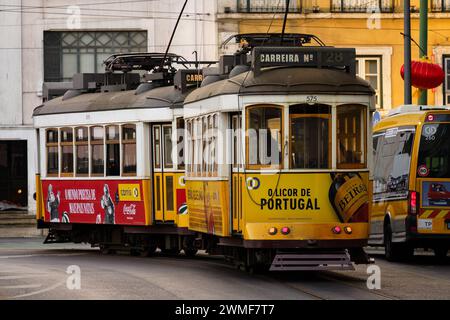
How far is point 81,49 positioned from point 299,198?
88.3 feet

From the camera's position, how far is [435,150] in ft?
84.2

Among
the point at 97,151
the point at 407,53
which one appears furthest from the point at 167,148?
the point at 407,53

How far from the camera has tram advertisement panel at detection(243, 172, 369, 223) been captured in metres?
20.4

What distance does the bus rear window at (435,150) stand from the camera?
25547 millimetres

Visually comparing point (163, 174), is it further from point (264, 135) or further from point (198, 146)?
point (264, 135)

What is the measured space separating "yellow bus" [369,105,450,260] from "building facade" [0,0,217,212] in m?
19.8

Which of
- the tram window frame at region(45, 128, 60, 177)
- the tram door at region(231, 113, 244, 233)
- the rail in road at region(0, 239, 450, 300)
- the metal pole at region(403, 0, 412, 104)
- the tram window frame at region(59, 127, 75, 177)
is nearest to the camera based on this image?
the rail in road at region(0, 239, 450, 300)

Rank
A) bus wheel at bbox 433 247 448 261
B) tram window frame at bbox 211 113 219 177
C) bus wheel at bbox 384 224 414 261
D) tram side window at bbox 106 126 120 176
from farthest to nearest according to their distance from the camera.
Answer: bus wheel at bbox 433 247 448 261
tram side window at bbox 106 126 120 176
bus wheel at bbox 384 224 414 261
tram window frame at bbox 211 113 219 177

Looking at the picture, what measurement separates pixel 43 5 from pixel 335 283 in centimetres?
2739

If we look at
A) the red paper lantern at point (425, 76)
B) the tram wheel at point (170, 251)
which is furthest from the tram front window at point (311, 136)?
the red paper lantern at point (425, 76)

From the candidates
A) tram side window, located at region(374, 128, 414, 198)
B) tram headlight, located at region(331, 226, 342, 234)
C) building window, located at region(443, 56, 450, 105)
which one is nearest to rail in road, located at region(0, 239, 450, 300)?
tram headlight, located at region(331, 226, 342, 234)

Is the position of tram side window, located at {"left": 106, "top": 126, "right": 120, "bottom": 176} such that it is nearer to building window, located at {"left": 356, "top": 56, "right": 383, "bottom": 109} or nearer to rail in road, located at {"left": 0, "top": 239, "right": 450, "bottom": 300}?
rail in road, located at {"left": 0, "top": 239, "right": 450, "bottom": 300}

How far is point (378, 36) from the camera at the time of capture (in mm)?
45938
